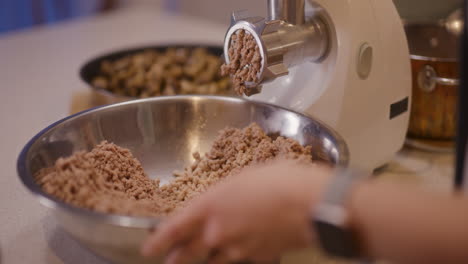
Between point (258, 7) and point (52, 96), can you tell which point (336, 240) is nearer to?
point (52, 96)

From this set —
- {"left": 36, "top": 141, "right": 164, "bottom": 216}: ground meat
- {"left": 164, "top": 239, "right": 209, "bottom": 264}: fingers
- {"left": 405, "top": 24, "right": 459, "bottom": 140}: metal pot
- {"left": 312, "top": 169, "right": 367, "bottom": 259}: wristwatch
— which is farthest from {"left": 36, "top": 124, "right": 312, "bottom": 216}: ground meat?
{"left": 405, "top": 24, "right": 459, "bottom": 140}: metal pot

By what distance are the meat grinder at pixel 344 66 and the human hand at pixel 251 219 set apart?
0.32m

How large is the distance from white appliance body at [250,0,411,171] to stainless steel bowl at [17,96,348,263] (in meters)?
0.08

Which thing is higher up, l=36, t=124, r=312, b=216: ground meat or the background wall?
the background wall

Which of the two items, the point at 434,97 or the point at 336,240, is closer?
the point at 336,240

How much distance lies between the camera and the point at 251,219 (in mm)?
495

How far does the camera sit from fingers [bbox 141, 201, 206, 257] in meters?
0.52

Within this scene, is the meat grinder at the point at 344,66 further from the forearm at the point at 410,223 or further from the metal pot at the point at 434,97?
the forearm at the point at 410,223

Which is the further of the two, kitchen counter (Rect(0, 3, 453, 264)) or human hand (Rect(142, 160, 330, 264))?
kitchen counter (Rect(0, 3, 453, 264))

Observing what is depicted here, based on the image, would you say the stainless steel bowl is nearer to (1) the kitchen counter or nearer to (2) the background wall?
(1) the kitchen counter

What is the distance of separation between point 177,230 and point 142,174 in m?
0.31

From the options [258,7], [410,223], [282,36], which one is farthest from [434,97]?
[258,7]

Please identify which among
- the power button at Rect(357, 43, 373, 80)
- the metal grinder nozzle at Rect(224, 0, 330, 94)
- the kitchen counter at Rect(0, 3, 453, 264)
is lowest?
the kitchen counter at Rect(0, 3, 453, 264)

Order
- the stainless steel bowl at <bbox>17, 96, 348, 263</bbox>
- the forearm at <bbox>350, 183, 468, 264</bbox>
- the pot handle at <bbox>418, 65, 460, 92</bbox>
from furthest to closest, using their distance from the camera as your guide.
Answer: the pot handle at <bbox>418, 65, 460, 92</bbox> → the stainless steel bowl at <bbox>17, 96, 348, 263</bbox> → the forearm at <bbox>350, 183, 468, 264</bbox>
